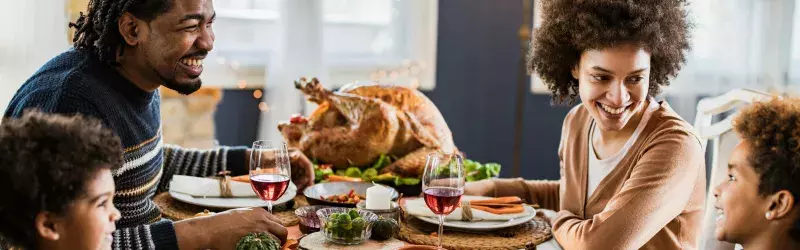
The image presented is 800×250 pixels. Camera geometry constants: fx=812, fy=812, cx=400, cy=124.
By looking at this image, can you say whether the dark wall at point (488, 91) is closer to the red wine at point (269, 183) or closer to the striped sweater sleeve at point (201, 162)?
the striped sweater sleeve at point (201, 162)

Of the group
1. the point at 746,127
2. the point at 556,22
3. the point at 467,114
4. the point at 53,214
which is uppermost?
the point at 556,22

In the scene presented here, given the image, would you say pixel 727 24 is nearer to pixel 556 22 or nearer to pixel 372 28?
pixel 372 28

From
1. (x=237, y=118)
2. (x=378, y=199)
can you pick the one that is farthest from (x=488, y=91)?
(x=378, y=199)

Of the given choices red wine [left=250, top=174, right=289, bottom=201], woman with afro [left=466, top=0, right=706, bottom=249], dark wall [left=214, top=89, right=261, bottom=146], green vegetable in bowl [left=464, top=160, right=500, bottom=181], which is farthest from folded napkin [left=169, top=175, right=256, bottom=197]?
dark wall [left=214, top=89, right=261, bottom=146]

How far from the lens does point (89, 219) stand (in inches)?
52.7

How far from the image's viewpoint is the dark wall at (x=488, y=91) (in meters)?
4.71

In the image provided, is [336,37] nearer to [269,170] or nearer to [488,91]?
[488,91]

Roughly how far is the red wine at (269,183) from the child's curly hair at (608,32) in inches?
32.7

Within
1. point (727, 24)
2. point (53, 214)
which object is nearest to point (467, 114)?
point (727, 24)

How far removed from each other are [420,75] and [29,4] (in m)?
2.09

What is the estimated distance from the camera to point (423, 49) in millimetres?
4617

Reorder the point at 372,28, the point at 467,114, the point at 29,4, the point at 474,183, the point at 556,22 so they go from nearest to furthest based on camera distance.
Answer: the point at 556,22, the point at 474,183, the point at 29,4, the point at 372,28, the point at 467,114

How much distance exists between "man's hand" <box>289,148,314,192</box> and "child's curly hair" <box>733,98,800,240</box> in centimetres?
126

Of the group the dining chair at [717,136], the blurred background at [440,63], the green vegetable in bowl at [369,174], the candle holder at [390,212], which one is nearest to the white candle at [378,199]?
the candle holder at [390,212]
